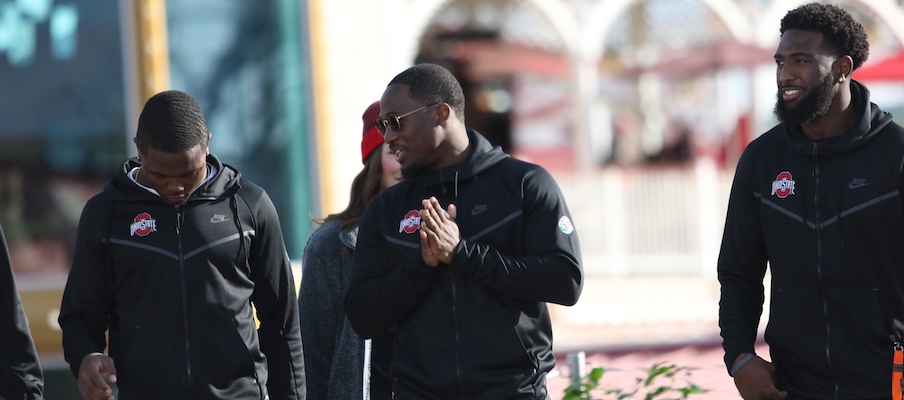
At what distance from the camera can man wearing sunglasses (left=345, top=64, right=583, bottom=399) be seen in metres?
3.42

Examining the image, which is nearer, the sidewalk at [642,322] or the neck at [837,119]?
the neck at [837,119]

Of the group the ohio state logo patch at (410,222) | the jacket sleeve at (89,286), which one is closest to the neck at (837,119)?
the ohio state logo patch at (410,222)

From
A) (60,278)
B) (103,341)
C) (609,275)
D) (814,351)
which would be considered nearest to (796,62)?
(814,351)

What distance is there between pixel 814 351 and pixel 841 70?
87 centimetres

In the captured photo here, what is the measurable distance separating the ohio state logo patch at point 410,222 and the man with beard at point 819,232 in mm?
1010

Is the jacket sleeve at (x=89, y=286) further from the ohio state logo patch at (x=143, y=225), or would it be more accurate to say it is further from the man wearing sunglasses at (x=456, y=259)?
the man wearing sunglasses at (x=456, y=259)

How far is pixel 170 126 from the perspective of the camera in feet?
11.6

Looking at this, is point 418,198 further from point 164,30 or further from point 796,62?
point 164,30

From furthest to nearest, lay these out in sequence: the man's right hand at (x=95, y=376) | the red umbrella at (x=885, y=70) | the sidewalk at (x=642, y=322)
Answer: the red umbrella at (x=885, y=70) → the sidewalk at (x=642, y=322) → the man's right hand at (x=95, y=376)

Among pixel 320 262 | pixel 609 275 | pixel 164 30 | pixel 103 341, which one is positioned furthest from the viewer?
pixel 609 275

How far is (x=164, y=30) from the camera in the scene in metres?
7.71

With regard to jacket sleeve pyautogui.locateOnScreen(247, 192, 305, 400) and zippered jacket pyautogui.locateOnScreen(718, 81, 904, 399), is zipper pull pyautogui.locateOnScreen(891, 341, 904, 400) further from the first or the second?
jacket sleeve pyautogui.locateOnScreen(247, 192, 305, 400)

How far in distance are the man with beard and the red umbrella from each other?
455 inches

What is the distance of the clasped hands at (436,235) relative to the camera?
335 centimetres
